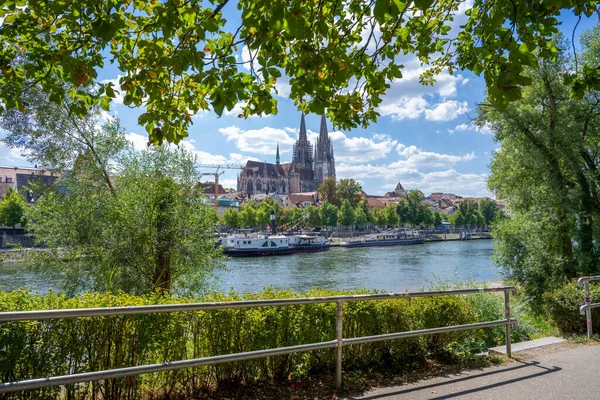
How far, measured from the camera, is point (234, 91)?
389 centimetres

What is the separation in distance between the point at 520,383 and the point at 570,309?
14.1ft

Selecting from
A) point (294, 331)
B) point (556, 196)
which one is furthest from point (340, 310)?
point (556, 196)

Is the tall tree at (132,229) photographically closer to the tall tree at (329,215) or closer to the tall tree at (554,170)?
the tall tree at (554,170)

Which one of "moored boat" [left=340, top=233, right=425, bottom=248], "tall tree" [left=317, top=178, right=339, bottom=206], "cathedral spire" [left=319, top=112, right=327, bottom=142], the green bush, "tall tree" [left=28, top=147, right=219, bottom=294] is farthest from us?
"cathedral spire" [left=319, top=112, right=327, bottom=142]

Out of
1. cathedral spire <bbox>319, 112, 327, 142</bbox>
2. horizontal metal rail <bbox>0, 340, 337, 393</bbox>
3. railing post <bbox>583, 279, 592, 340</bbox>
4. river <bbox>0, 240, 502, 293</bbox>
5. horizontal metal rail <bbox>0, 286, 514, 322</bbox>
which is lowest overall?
river <bbox>0, 240, 502, 293</bbox>

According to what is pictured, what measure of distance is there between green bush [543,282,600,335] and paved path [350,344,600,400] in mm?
2442

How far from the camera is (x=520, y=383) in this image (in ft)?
15.4

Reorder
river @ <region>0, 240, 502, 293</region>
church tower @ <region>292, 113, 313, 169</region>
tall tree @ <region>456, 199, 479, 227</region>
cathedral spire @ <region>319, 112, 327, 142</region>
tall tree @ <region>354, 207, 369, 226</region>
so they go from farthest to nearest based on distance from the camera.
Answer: church tower @ <region>292, 113, 313, 169</region> → cathedral spire @ <region>319, 112, 327, 142</region> → tall tree @ <region>456, 199, 479, 227</region> → tall tree @ <region>354, 207, 369, 226</region> → river @ <region>0, 240, 502, 293</region>

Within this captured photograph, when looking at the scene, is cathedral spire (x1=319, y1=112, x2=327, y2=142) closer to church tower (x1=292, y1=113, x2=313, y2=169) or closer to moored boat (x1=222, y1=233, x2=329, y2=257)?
church tower (x1=292, y1=113, x2=313, y2=169)

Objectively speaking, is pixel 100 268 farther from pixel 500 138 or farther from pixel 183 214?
pixel 500 138

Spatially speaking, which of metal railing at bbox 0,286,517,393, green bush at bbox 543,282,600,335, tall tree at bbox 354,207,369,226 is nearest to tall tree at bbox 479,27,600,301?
green bush at bbox 543,282,600,335

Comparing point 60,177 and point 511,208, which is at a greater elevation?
point 60,177

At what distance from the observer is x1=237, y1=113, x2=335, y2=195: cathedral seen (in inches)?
6373

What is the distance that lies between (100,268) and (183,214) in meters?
3.20
